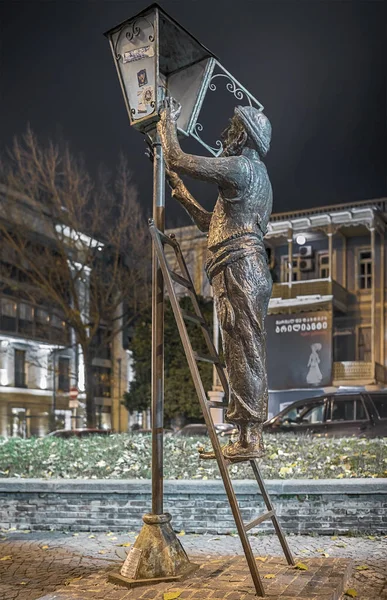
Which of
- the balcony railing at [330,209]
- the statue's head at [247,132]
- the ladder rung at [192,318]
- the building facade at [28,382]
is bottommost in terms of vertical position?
the building facade at [28,382]

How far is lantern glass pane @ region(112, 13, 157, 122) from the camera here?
454cm

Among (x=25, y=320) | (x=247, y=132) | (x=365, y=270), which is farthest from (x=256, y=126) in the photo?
(x=25, y=320)

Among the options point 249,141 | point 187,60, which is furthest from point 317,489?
point 187,60

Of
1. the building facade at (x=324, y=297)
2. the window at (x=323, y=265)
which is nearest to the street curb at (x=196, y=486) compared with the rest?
the building facade at (x=324, y=297)

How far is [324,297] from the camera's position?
28203mm

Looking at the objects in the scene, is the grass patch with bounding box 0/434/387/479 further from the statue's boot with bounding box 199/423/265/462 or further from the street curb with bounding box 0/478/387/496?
the statue's boot with bounding box 199/423/265/462

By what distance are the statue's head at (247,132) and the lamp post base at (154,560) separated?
2497 millimetres

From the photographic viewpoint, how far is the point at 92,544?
635 cm

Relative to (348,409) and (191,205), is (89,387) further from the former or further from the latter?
(191,205)

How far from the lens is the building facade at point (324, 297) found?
26.3 meters

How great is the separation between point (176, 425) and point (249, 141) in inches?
979

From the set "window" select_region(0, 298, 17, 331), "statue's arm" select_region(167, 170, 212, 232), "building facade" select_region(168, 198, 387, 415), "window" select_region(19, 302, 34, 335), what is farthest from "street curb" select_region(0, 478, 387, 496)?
"window" select_region(0, 298, 17, 331)

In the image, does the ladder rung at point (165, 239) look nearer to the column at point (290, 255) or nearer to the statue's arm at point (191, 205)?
the statue's arm at point (191, 205)

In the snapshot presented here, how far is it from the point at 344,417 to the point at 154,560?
9525mm
